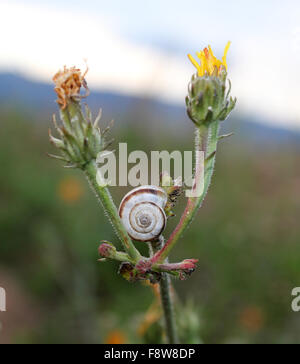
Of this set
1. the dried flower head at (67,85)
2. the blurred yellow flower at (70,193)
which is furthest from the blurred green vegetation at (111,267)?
the dried flower head at (67,85)

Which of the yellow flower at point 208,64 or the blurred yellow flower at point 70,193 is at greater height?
the blurred yellow flower at point 70,193

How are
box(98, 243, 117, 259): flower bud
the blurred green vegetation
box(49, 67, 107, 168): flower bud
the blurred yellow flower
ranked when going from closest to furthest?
box(98, 243, 117, 259): flower bud, box(49, 67, 107, 168): flower bud, the blurred green vegetation, the blurred yellow flower

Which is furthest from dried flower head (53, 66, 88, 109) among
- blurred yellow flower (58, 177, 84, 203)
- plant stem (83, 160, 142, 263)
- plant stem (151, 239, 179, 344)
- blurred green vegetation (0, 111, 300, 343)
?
blurred yellow flower (58, 177, 84, 203)

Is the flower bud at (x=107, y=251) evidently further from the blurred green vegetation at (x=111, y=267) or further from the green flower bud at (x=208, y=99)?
the blurred green vegetation at (x=111, y=267)

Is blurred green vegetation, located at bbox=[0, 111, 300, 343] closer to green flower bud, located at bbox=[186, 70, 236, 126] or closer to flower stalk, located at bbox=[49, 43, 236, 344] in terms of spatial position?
flower stalk, located at bbox=[49, 43, 236, 344]

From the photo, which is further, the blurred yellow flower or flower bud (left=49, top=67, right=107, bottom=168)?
the blurred yellow flower

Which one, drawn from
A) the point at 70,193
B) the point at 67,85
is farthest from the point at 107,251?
the point at 70,193
